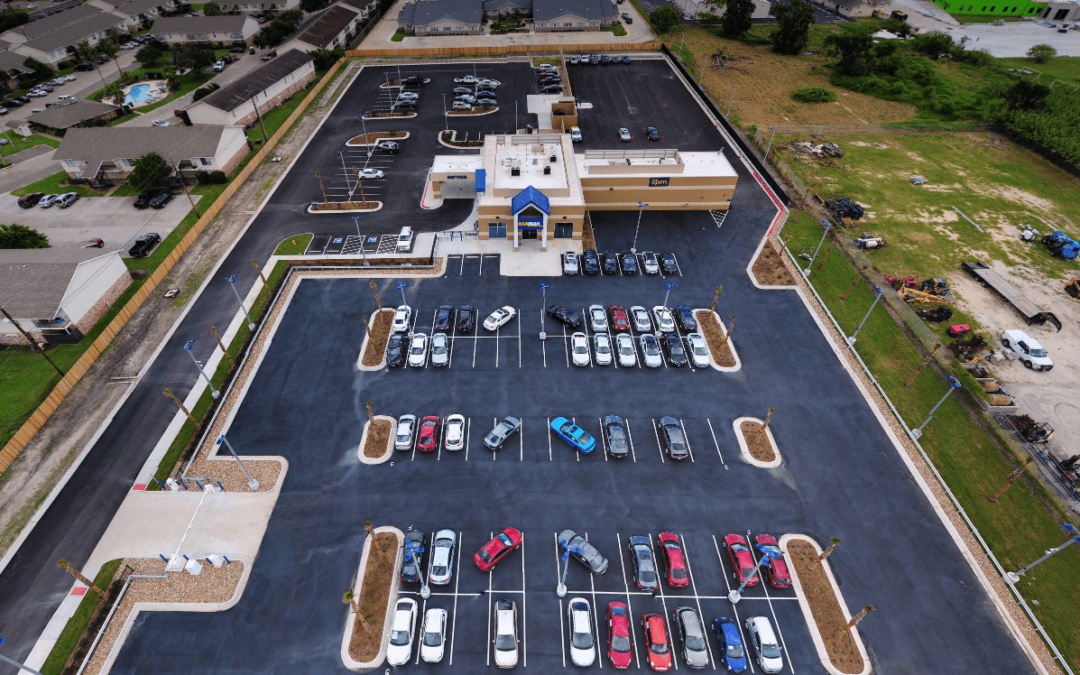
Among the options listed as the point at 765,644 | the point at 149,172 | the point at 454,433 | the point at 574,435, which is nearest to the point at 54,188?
the point at 149,172

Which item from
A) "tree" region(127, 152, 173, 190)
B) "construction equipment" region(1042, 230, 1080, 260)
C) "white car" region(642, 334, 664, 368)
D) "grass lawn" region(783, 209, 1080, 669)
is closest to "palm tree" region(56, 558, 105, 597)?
"white car" region(642, 334, 664, 368)

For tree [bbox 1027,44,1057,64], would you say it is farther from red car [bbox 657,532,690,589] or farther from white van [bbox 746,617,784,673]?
white van [bbox 746,617,784,673]

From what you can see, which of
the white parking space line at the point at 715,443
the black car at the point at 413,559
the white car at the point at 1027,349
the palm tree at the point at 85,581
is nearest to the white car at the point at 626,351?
the white parking space line at the point at 715,443

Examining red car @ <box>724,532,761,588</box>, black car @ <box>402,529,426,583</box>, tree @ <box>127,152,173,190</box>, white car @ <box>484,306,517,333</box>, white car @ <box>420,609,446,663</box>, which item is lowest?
white car @ <box>420,609,446,663</box>

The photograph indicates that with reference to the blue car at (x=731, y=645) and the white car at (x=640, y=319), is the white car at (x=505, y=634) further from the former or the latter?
the white car at (x=640, y=319)

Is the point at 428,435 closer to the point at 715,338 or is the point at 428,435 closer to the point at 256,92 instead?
the point at 715,338

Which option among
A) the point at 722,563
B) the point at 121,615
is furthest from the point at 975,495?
the point at 121,615

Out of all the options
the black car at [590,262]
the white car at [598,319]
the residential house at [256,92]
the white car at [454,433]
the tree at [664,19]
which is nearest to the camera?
the white car at [454,433]
